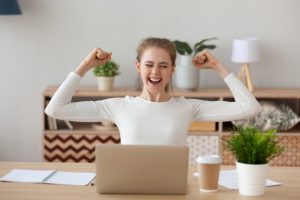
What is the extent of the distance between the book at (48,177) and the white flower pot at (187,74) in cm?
203

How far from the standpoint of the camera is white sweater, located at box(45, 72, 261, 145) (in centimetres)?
260

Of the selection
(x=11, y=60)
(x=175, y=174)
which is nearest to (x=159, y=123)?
(x=175, y=174)

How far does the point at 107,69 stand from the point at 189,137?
72cm

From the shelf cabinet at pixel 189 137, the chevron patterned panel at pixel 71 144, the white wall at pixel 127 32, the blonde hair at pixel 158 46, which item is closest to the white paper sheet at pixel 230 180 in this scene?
the blonde hair at pixel 158 46

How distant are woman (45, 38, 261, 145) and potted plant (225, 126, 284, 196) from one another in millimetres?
389

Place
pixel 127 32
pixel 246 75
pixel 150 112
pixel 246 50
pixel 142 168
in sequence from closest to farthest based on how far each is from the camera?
pixel 142 168
pixel 150 112
pixel 246 50
pixel 246 75
pixel 127 32

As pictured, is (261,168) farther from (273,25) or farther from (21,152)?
(21,152)

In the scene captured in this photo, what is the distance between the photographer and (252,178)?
227 cm

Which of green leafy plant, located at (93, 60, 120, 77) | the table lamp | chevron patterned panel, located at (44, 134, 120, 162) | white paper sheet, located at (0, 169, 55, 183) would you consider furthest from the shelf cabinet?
white paper sheet, located at (0, 169, 55, 183)

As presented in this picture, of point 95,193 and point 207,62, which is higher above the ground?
point 207,62

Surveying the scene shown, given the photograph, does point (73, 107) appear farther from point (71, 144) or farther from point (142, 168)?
point (71, 144)

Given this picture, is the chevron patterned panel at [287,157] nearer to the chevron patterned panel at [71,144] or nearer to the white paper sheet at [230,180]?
the chevron patterned panel at [71,144]

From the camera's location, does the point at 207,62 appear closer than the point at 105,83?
Yes

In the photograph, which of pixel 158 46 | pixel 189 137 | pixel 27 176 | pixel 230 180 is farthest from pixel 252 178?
pixel 189 137
